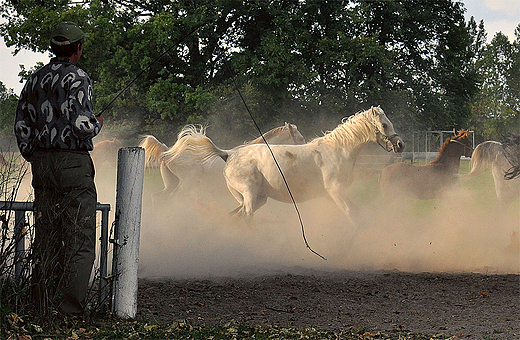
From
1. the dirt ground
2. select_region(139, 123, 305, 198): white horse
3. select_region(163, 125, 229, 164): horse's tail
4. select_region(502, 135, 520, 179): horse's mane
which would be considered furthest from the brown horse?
the dirt ground

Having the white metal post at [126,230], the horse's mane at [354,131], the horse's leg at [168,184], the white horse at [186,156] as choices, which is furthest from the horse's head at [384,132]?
the white metal post at [126,230]

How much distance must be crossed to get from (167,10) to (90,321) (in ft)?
103

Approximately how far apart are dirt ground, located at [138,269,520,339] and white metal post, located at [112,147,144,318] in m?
0.32

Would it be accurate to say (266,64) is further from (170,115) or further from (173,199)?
(173,199)

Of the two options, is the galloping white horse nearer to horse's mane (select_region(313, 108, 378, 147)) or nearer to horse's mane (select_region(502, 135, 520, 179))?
horse's mane (select_region(313, 108, 378, 147))

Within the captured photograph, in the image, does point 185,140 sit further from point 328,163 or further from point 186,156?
point 328,163

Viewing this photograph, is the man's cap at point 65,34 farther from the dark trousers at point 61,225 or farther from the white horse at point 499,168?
the white horse at point 499,168

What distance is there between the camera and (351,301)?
21.3ft

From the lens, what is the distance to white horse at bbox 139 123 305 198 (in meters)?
12.2

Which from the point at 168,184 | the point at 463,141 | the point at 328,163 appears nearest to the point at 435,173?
the point at 463,141

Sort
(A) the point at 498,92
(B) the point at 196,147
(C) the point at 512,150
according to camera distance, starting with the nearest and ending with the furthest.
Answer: (C) the point at 512,150 < (B) the point at 196,147 < (A) the point at 498,92

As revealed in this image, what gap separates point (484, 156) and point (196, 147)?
542 cm

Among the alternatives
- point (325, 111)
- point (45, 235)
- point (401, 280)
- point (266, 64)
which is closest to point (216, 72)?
point (266, 64)

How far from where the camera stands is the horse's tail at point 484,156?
40.7ft
